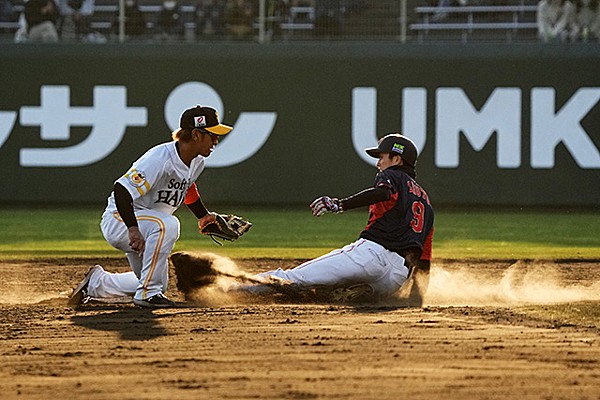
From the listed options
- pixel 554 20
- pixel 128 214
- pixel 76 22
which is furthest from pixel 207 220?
pixel 554 20

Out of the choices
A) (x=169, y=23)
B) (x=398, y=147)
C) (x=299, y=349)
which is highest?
(x=169, y=23)

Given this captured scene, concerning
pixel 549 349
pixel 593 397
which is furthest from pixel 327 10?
pixel 593 397

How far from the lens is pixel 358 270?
28.9ft

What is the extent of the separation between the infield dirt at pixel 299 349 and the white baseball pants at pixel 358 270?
8.8 inches

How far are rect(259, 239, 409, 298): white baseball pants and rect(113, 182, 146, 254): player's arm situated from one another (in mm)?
1310

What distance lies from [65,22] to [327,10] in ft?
16.6

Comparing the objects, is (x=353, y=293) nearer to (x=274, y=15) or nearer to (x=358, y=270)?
(x=358, y=270)

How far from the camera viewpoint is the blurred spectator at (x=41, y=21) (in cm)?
2041

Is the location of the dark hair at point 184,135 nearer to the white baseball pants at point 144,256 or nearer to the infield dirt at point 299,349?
the white baseball pants at point 144,256

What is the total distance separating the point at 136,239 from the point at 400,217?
2.18 metres

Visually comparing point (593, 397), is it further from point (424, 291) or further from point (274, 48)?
point (274, 48)

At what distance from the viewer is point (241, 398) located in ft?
17.6

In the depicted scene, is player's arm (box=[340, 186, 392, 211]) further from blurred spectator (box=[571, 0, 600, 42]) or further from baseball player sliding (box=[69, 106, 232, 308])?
blurred spectator (box=[571, 0, 600, 42])

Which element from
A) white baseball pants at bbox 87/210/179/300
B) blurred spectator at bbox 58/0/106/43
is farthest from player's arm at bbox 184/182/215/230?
blurred spectator at bbox 58/0/106/43
